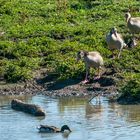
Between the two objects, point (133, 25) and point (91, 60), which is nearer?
point (91, 60)

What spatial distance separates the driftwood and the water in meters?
0.11

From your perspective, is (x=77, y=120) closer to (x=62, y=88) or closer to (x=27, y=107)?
(x=27, y=107)

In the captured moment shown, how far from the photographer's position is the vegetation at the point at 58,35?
18.4 meters

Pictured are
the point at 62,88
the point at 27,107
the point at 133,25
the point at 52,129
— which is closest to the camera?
the point at 52,129

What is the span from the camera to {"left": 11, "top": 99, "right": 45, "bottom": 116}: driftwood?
14.9 m

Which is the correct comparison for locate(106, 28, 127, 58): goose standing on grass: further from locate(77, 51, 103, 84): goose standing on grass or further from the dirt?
the dirt

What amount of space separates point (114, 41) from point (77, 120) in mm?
5079

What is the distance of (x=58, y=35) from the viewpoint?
68.8 feet

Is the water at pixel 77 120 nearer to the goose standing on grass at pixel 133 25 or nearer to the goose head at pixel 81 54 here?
the goose head at pixel 81 54

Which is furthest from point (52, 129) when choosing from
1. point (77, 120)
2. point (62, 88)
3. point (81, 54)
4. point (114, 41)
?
point (114, 41)

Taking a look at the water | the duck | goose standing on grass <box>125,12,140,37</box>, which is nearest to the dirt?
the water

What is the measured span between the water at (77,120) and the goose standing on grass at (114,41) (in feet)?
9.85

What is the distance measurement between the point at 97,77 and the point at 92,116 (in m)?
3.19

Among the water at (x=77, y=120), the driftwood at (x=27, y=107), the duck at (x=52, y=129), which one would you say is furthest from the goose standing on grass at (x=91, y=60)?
the duck at (x=52, y=129)
